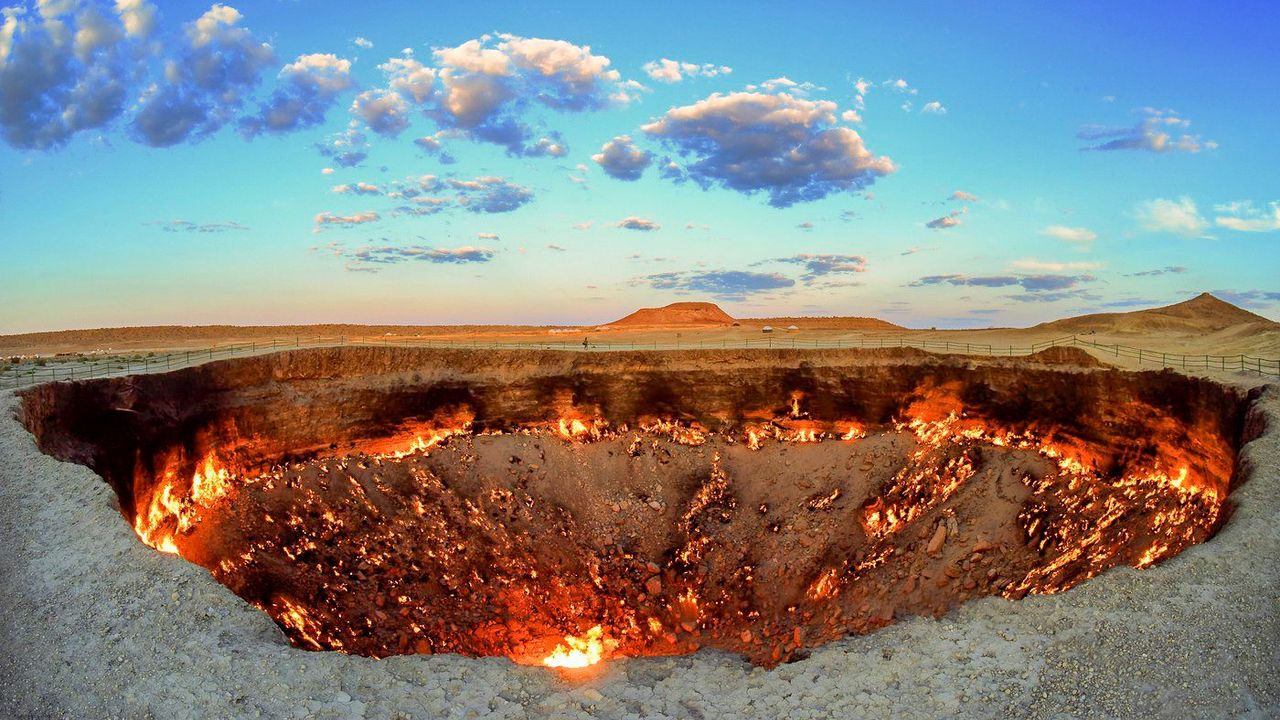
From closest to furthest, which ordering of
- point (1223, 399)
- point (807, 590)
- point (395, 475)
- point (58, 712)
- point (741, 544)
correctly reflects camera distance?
point (58, 712) → point (1223, 399) → point (807, 590) → point (741, 544) → point (395, 475)

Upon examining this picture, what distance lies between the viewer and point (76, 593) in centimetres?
1216

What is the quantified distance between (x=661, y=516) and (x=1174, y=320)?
68.8 metres

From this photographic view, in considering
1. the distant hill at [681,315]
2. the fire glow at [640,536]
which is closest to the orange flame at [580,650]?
the fire glow at [640,536]

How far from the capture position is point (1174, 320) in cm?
6969

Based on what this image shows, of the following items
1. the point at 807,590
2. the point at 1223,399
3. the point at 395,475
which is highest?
the point at 1223,399

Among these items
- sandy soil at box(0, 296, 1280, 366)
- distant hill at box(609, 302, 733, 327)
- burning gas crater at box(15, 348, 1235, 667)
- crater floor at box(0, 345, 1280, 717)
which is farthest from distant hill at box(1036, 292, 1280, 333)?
crater floor at box(0, 345, 1280, 717)

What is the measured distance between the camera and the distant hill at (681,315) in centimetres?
10412

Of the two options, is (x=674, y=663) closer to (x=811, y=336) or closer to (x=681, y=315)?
(x=811, y=336)

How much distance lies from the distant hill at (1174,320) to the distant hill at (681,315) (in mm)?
44503

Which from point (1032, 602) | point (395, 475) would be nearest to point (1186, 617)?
point (1032, 602)

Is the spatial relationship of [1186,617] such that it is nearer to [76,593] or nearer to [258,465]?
[76,593]

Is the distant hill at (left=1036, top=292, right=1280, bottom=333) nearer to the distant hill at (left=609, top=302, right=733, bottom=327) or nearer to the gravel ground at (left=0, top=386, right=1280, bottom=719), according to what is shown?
the distant hill at (left=609, top=302, right=733, bottom=327)

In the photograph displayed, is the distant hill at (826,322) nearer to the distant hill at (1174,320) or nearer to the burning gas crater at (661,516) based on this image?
the distant hill at (1174,320)

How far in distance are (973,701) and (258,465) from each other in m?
27.9
